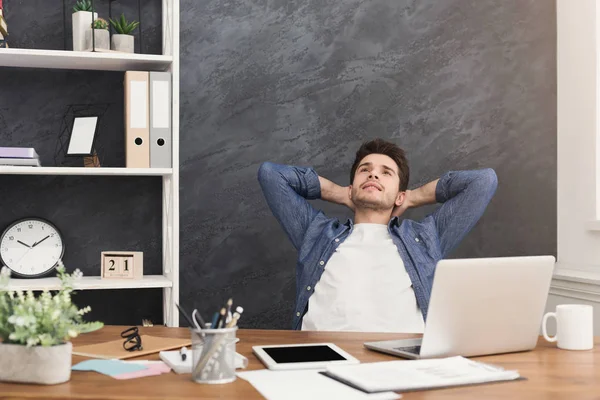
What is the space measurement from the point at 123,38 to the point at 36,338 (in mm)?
1722

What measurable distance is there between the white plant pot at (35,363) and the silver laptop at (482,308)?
27.9 inches

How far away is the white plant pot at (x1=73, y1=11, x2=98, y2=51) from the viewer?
2824mm

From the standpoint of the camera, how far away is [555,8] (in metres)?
3.51

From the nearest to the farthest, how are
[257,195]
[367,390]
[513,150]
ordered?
1. [367,390]
2. [257,195]
3. [513,150]

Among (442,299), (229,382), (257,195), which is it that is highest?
(257,195)

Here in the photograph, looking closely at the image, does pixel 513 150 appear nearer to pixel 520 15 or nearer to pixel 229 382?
pixel 520 15

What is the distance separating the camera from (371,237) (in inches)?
109

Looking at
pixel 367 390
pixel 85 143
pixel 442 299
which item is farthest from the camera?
pixel 85 143

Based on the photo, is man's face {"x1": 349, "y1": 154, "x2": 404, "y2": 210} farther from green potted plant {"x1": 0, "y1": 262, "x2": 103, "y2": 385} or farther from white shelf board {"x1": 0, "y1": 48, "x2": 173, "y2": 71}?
green potted plant {"x1": 0, "y1": 262, "x2": 103, "y2": 385}

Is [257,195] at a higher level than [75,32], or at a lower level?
lower

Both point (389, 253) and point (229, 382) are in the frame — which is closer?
point (229, 382)

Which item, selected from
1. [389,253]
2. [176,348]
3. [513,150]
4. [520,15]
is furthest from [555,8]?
[176,348]

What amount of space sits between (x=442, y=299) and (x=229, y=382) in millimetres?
493

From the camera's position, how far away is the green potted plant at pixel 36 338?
139 centimetres
